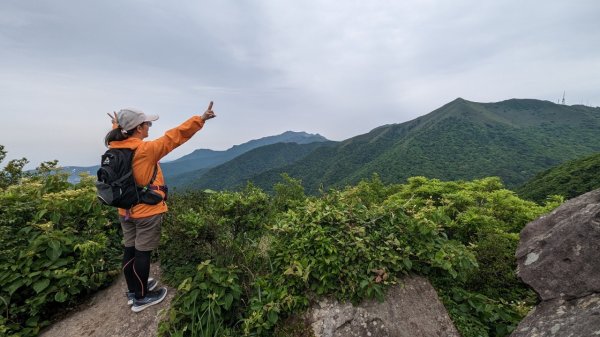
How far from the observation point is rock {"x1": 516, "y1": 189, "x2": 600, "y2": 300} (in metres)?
3.37

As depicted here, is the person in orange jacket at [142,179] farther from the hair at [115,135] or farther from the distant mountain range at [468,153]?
the distant mountain range at [468,153]

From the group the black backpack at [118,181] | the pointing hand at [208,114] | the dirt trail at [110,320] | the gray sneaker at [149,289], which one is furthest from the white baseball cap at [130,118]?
the dirt trail at [110,320]

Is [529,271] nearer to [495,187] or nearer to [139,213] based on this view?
[139,213]

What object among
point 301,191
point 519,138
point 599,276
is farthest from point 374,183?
point 519,138

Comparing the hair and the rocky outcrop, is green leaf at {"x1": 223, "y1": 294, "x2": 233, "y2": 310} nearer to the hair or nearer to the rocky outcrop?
the hair

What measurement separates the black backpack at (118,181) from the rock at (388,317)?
273 centimetres

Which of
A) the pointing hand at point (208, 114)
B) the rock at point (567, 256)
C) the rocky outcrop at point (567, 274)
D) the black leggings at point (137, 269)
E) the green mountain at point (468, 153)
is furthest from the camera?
the green mountain at point (468, 153)

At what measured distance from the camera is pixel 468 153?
13375 cm

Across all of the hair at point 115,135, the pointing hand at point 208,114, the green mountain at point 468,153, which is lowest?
the green mountain at point 468,153

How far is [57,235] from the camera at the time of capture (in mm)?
4672

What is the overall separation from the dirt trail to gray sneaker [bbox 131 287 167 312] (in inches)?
2.5

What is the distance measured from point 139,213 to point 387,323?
3474mm

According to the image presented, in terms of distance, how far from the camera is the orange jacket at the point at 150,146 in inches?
153

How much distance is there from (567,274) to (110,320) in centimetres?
596
